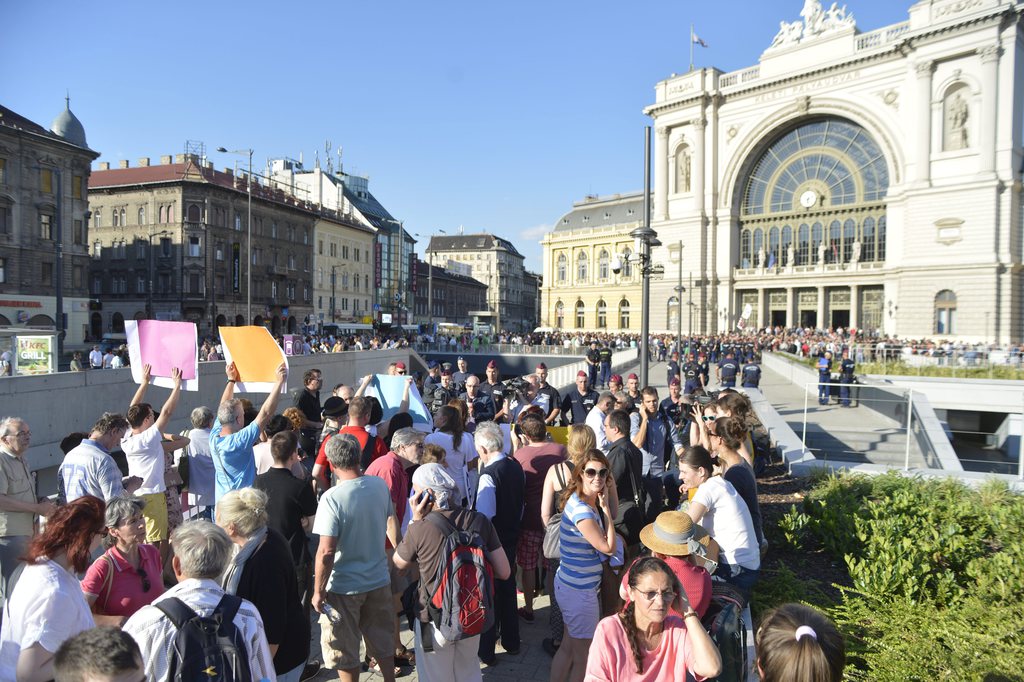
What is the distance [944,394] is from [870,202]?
38.7 meters

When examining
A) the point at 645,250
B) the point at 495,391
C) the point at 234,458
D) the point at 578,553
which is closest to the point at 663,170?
the point at 645,250

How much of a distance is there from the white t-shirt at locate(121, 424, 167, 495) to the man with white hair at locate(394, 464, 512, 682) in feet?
9.06

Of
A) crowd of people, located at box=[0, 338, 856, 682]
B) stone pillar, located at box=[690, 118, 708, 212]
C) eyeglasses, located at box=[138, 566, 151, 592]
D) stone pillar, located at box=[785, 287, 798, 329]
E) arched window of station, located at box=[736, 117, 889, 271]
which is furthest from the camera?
stone pillar, located at box=[690, 118, 708, 212]

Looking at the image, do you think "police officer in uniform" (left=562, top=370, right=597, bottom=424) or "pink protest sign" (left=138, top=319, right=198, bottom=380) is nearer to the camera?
"pink protest sign" (left=138, top=319, right=198, bottom=380)

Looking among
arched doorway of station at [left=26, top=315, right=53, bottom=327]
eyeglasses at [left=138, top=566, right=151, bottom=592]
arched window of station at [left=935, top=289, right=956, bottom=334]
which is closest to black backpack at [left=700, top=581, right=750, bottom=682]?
eyeglasses at [left=138, top=566, right=151, bottom=592]

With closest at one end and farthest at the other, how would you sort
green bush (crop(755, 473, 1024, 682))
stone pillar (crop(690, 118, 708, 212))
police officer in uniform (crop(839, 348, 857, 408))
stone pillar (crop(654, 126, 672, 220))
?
green bush (crop(755, 473, 1024, 682)) < police officer in uniform (crop(839, 348, 857, 408)) < stone pillar (crop(690, 118, 708, 212)) < stone pillar (crop(654, 126, 672, 220))

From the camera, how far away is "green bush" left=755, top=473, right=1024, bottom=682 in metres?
3.97

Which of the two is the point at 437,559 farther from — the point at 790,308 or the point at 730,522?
the point at 790,308

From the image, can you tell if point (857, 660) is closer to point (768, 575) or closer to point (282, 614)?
point (768, 575)

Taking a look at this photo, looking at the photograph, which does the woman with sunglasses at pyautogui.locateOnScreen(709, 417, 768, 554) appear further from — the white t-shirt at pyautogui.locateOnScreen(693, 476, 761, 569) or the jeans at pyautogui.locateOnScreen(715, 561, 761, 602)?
the jeans at pyautogui.locateOnScreen(715, 561, 761, 602)

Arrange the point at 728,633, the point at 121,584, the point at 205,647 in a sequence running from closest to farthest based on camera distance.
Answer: the point at 205,647 → the point at 121,584 → the point at 728,633

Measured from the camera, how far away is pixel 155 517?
18.0ft

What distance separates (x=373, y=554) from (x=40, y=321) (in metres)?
50.3

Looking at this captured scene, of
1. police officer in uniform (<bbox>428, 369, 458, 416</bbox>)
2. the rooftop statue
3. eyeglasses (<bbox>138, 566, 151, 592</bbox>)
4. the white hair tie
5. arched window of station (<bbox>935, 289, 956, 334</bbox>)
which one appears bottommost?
eyeglasses (<bbox>138, 566, 151, 592</bbox>)
